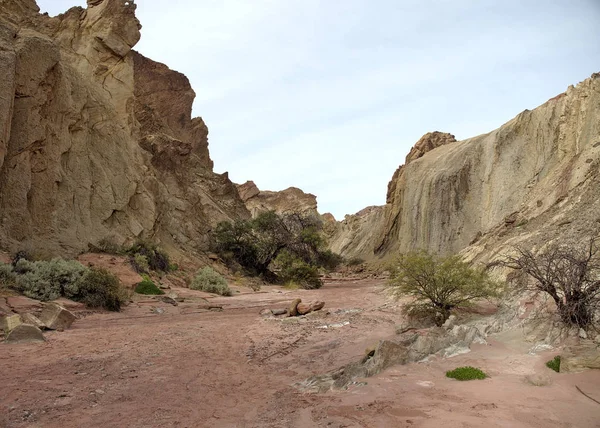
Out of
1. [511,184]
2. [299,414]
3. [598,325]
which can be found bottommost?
[299,414]

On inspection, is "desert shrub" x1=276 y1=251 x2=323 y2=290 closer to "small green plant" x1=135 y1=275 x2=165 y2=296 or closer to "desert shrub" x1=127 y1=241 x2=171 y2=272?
"desert shrub" x1=127 y1=241 x2=171 y2=272

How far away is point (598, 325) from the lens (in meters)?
7.50

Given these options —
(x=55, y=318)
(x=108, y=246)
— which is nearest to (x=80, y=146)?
(x=108, y=246)

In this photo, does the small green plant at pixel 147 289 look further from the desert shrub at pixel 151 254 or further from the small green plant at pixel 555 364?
the small green plant at pixel 555 364

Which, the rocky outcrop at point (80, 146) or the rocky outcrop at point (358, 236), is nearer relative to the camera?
the rocky outcrop at point (80, 146)

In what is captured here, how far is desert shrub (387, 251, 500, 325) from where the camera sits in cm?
1105

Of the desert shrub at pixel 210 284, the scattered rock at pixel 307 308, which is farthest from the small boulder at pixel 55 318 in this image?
the desert shrub at pixel 210 284

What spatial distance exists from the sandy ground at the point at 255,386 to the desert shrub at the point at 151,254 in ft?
41.2

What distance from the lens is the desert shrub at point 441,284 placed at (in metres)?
11.1

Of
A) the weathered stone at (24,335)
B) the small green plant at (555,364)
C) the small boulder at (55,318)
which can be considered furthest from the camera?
the small boulder at (55,318)

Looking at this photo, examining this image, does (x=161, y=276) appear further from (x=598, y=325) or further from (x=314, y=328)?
(x=598, y=325)

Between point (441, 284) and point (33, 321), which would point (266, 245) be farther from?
point (33, 321)

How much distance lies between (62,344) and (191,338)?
2.61m

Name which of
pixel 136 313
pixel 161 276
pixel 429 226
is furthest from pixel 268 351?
pixel 429 226
